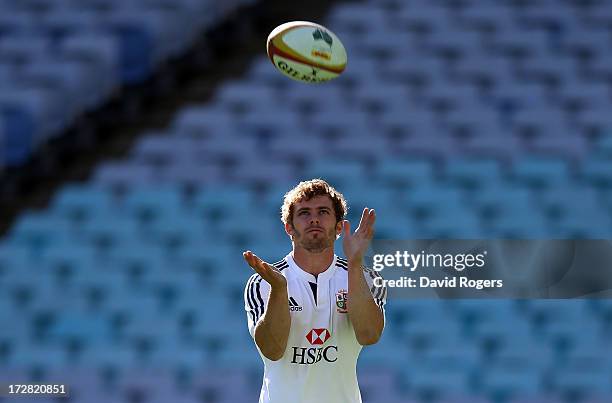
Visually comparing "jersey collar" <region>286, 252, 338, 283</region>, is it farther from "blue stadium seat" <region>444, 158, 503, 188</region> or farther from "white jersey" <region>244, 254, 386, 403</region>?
"blue stadium seat" <region>444, 158, 503, 188</region>

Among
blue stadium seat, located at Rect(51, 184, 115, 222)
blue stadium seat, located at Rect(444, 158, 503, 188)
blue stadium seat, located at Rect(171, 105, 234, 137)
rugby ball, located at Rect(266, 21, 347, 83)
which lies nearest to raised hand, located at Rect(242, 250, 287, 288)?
rugby ball, located at Rect(266, 21, 347, 83)

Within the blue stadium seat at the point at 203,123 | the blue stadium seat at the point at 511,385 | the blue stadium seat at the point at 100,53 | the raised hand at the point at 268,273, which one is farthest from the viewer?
A: the blue stadium seat at the point at 100,53

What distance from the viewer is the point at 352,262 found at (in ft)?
12.9

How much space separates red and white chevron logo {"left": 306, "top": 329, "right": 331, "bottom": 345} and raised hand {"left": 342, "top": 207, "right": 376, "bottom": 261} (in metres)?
0.30

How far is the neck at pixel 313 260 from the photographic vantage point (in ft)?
13.5

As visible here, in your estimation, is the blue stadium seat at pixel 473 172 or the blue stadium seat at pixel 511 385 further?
the blue stadium seat at pixel 473 172

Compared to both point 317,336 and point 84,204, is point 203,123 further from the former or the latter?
point 317,336

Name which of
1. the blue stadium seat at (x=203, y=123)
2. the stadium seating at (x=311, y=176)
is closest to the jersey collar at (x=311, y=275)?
the stadium seating at (x=311, y=176)

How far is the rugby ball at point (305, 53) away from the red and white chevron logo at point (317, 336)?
6.56 ft

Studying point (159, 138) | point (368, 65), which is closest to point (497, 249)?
point (368, 65)

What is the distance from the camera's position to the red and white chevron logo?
4.07 meters

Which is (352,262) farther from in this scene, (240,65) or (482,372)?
(240,65)

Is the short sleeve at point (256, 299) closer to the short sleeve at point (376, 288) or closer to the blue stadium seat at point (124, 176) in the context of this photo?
the short sleeve at point (376, 288)

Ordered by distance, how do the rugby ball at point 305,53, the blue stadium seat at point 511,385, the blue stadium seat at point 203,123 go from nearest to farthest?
the rugby ball at point 305,53, the blue stadium seat at point 511,385, the blue stadium seat at point 203,123
